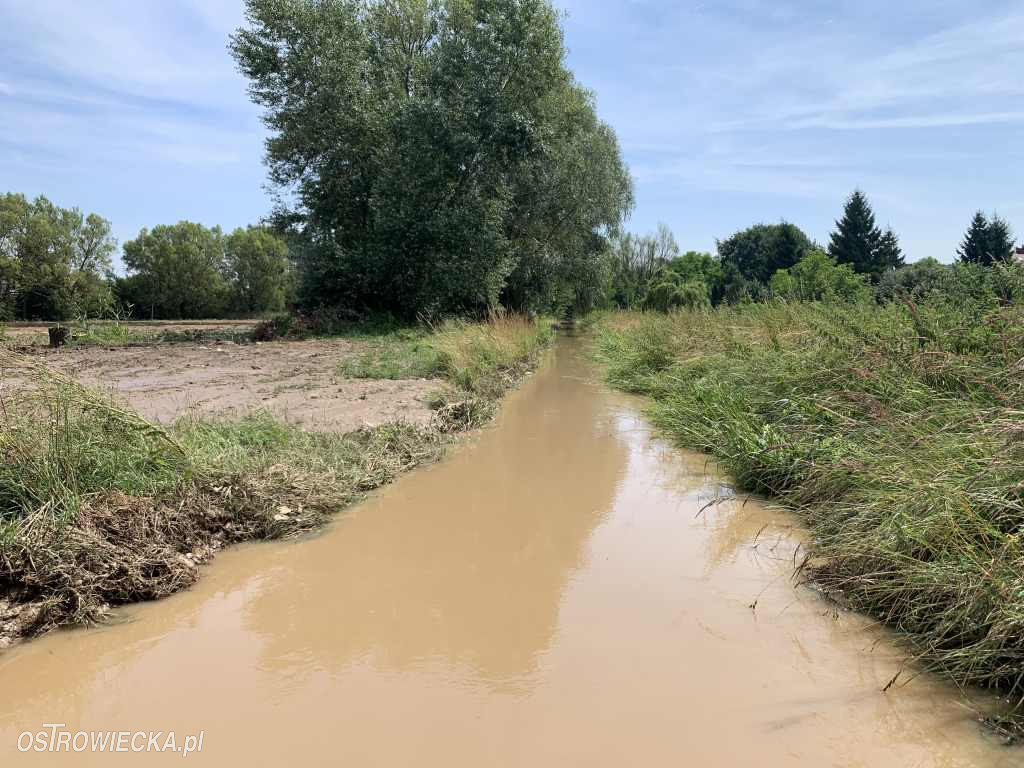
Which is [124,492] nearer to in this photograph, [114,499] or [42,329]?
[114,499]

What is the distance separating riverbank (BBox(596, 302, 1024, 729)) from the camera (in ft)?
10.0

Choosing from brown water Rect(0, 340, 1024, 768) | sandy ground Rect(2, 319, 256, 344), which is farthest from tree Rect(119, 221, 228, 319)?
brown water Rect(0, 340, 1024, 768)

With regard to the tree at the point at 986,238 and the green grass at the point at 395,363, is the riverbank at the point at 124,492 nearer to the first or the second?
the green grass at the point at 395,363

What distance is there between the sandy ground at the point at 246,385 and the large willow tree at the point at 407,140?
245 inches

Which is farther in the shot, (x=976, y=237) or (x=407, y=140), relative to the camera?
(x=976, y=237)

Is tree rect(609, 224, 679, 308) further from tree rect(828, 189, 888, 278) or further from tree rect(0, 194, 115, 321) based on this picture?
tree rect(0, 194, 115, 321)

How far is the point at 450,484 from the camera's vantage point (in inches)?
245

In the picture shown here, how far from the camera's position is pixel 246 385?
9266mm

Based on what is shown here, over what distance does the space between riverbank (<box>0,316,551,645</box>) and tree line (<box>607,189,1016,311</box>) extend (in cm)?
2819

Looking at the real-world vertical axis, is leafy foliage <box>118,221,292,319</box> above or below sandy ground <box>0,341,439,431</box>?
above

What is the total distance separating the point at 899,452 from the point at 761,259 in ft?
200

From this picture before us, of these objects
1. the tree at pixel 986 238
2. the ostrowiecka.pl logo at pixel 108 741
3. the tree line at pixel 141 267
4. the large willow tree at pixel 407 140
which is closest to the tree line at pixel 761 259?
the tree at pixel 986 238

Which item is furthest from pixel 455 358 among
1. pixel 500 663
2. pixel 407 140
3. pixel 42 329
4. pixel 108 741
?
pixel 42 329

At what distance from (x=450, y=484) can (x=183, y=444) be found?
7.78ft
